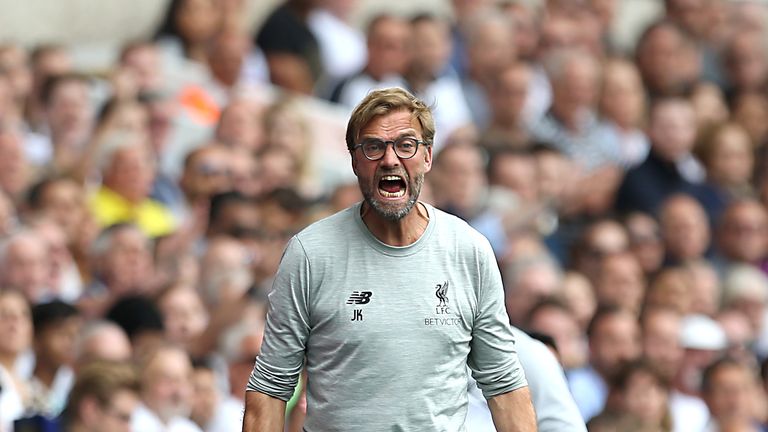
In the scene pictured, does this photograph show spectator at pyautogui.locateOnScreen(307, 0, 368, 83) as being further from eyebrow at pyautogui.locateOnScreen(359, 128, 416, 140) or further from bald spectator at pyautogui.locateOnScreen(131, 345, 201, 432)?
eyebrow at pyautogui.locateOnScreen(359, 128, 416, 140)

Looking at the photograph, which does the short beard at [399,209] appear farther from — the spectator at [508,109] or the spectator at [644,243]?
the spectator at [508,109]

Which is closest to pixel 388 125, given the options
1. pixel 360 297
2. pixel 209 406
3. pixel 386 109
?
pixel 386 109

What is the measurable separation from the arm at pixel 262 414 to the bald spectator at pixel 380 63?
678 centimetres

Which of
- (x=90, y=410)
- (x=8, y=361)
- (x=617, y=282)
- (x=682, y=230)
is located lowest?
(x=90, y=410)

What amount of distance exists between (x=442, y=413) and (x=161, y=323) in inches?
165

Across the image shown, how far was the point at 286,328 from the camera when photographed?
4.69 metres

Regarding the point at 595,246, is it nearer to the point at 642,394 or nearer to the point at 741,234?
the point at 741,234

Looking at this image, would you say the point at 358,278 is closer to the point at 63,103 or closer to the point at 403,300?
the point at 403,300

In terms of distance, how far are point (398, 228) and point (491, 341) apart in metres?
0.41

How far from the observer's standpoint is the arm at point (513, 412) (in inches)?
188

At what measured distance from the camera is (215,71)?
37.8 feet

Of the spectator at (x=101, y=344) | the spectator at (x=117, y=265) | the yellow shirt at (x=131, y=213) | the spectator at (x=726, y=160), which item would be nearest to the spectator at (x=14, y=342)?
the spectator at (x=101, y=344)

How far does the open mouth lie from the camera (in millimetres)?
4676

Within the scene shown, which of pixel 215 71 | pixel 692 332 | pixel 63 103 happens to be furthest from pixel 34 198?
pixel 692 332
